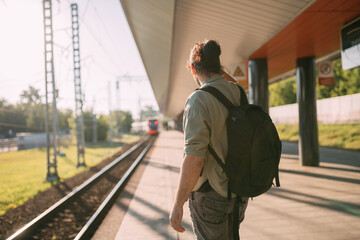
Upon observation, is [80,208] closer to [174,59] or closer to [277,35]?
[277,35]

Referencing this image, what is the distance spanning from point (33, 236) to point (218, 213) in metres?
4.71

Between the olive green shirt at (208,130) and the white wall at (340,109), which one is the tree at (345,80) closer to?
the white wall at (340,109)

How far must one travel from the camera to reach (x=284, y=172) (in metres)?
8.32

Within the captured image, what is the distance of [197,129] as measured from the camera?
163 centimetres

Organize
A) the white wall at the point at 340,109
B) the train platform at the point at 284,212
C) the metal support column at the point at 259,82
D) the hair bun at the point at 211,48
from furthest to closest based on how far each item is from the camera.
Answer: the white wall at the point at 340,109 < the metal support column at the point at 259,82 < the train platform at the point at 284,212 < the hair bun at the point at 211,48

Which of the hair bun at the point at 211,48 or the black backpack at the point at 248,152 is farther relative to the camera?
the hair bun at the point at 211,48

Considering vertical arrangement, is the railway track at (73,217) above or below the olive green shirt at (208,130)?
below

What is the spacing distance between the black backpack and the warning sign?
7678mm

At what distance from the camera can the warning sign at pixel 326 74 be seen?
833 centimetres

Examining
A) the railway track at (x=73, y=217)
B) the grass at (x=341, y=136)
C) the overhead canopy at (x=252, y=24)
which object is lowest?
the railway track at (x=73, y=217)

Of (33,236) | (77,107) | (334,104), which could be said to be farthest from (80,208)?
(334,104)

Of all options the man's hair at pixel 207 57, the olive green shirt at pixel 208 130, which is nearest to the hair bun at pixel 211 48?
the man's hair at pixel 207 57

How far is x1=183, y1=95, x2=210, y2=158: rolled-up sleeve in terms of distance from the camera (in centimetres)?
162

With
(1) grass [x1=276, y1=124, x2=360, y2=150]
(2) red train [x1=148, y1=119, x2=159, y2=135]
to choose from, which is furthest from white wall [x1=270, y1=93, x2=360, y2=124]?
(2) red train [x1=148, y1=119, x2=159, y2=135]
